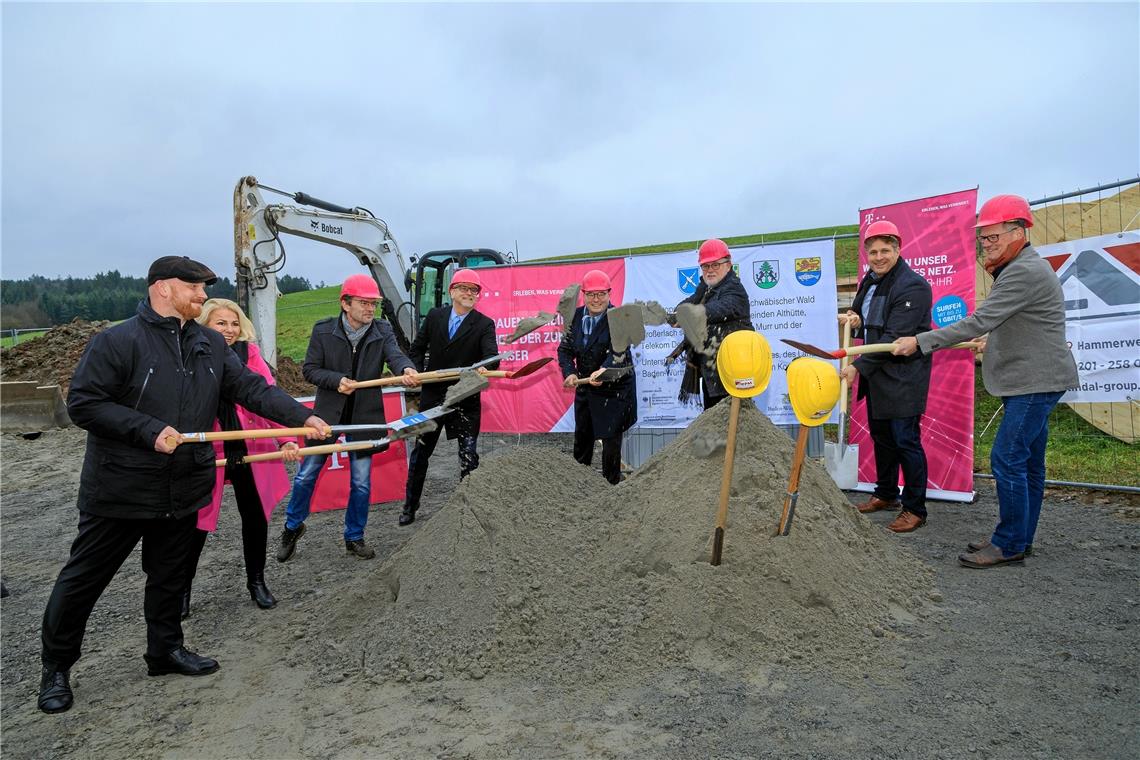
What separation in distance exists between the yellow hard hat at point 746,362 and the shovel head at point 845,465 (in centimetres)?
333

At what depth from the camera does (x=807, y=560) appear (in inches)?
138

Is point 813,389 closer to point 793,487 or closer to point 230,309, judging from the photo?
point 793,487

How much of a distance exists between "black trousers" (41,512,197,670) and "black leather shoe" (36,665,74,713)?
4 cm

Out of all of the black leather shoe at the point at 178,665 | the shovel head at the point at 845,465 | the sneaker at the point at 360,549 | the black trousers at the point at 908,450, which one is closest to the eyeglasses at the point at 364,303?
the sneaker at the point at 360,549

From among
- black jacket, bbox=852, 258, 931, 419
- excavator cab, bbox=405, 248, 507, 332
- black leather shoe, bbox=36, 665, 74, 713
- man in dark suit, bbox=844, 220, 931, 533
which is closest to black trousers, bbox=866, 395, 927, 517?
man in dark suit, bbox=844, 220, 931, 533

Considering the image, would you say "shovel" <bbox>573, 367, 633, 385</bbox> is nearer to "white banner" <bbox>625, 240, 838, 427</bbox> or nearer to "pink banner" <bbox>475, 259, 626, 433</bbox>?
"white banner" <bbox>625, 240, 838, 427</bbox>

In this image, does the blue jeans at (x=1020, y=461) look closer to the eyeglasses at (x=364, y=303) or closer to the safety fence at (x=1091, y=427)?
the safety fence at (x=1091, y=427)


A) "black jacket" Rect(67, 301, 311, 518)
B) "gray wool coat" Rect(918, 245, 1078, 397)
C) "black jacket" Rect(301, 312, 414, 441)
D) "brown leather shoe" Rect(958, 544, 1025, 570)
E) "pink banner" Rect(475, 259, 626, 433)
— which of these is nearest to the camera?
"black jacket" Rect(67, 301, 311, 518)

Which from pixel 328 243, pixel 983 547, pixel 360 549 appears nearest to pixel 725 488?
pixel 983 547

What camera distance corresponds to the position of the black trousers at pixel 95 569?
3.01 metres

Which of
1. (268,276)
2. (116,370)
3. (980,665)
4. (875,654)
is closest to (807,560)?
(875,654)

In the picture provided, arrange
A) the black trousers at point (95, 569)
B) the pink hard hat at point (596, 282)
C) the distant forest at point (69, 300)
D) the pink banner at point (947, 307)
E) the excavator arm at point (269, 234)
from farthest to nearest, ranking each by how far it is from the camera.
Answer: the distant forest at point (69, 300) < the excavator arm at point (269, 234) < the pink banner at point (947, 307) < the pink hard hat at point (596, 282) < the black trousers at point (95, 569)

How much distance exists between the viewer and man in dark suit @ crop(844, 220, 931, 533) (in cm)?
482

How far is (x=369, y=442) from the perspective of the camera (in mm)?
3752
